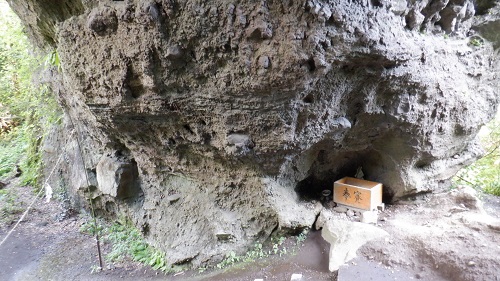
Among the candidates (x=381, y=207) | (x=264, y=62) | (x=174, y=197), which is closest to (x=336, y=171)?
(x=381, y=207)

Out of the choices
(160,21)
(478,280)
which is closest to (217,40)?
(160,21)

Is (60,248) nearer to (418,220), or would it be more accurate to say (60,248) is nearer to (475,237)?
(418,220)

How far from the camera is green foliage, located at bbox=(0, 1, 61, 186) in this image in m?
6.25

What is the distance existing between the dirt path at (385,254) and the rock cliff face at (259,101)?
33 cm

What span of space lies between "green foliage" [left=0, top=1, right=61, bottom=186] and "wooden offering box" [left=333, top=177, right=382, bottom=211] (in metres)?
5.03

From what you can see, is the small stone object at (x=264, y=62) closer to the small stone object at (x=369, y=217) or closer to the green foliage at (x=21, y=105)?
the small stone object at (x=369, y=217)

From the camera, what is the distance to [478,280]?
110 inches

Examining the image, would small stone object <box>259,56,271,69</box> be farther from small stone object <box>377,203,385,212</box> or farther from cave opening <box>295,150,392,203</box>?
small stone object <box>377,203,385,212</box>

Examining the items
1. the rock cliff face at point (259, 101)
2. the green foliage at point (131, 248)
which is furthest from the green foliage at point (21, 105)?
the green foliage at point (131, 248)

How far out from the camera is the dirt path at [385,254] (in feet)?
10.0

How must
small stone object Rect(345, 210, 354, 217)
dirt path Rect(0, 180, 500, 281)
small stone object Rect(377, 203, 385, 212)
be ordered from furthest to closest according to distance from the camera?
1. small stone object Rect(377, 203, 385, 212)
2. small stone object Rect(345, 210, 354, 217)
3. dirt path Rect(0, 180, 500, 281)

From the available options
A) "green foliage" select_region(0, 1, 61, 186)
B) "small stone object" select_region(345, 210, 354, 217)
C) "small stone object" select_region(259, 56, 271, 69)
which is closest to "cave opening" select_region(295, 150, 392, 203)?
"small stone object" select_region(345, 210, 354, 217)

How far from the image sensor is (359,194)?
13.4 ft

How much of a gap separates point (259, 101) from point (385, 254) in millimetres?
1949
